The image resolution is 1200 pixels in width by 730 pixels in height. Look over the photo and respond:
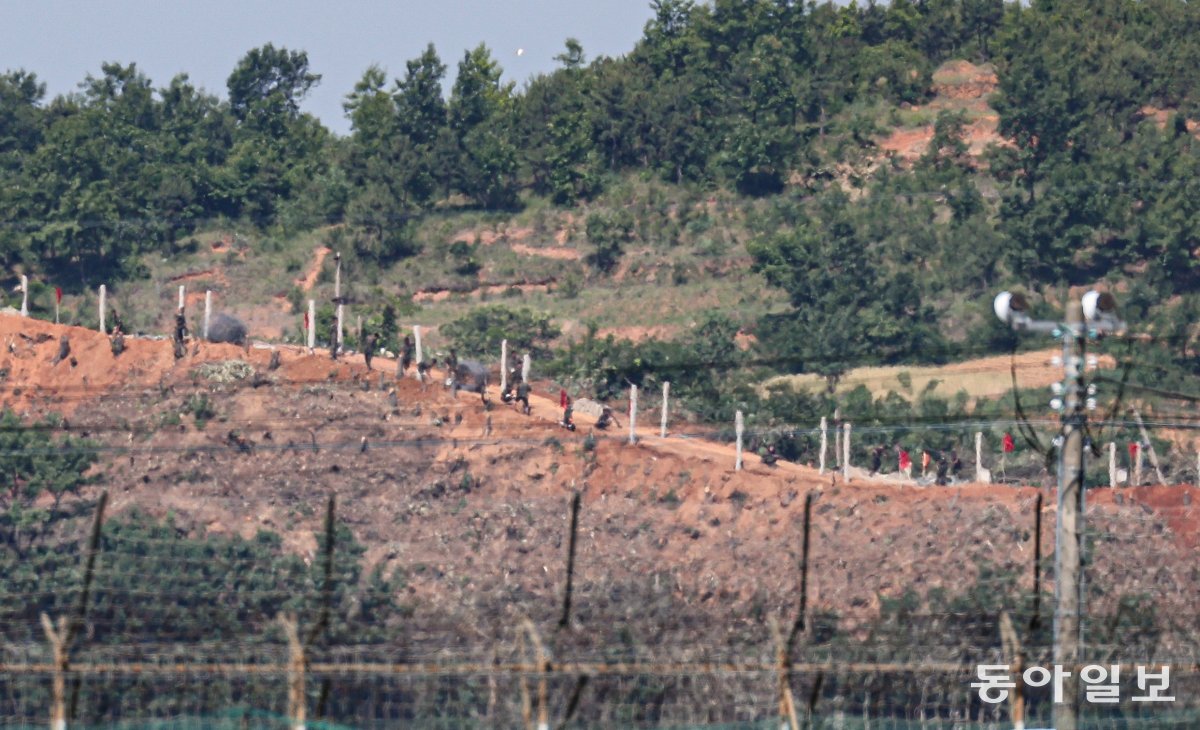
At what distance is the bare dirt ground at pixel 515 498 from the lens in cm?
4106

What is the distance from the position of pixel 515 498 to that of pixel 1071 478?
27527 millimetres

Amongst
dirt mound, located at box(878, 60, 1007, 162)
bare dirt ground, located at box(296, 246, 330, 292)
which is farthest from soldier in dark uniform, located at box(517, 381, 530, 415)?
dirt mound, located at box(878, 60, 1007, 162)

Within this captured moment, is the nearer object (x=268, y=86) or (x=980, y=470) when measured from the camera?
(x=980, y=470)

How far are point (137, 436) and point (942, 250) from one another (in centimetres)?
3443

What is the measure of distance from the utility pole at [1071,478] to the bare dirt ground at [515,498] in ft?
46.7

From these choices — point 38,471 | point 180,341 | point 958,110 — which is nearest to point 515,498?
point 38,471

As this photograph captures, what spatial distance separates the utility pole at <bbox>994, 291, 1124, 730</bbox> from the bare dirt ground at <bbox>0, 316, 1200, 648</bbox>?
14228 millimetres

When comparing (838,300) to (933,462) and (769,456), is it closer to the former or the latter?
(933,462)

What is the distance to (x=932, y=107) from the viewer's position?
91.3m

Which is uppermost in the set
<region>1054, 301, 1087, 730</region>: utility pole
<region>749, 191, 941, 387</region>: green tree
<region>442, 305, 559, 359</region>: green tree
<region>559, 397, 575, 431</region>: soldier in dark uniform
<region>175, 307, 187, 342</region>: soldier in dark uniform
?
<region>749, 191, 941, 387</region>: green tree

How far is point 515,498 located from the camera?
157ft

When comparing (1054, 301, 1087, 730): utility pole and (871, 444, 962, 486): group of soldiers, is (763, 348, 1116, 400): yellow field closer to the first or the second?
(871, 444, 962, 486): group of soldiers

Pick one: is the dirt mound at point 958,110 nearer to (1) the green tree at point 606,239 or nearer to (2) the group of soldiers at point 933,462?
(1) the green tree at point 606,239

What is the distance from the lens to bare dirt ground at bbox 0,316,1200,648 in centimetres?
4106
